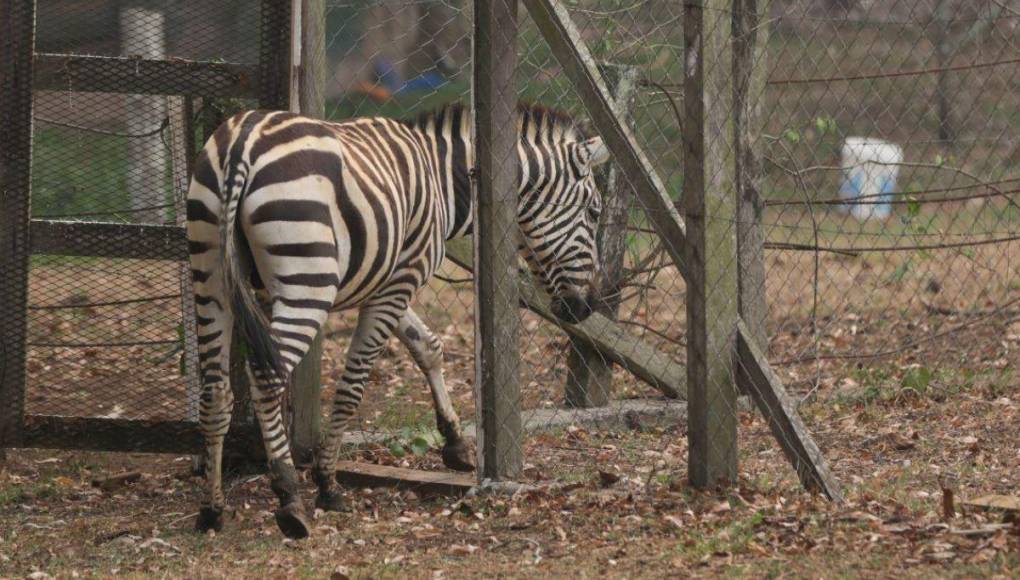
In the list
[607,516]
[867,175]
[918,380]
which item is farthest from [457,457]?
[918,380]

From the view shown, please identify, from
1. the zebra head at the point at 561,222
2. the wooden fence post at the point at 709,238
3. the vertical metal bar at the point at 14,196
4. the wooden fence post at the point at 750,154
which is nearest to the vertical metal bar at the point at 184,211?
the vertical metal bar at the point at 14,196

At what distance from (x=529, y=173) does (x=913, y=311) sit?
15.7ft

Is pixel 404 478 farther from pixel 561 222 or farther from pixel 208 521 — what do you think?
pixel 561 222

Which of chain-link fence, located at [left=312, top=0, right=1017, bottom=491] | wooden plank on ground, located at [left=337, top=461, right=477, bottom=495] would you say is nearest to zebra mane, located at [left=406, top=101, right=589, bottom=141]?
chain-link fence, located at [left=312, top=0, right=1017, bottom=491]

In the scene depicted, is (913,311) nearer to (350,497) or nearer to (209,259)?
(350,497)

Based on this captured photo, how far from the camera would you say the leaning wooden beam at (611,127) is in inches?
207

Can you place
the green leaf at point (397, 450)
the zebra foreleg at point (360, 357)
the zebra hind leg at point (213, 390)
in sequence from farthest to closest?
the green leaf at point (397, 450), the zebra foreleg at point (360, 357), the zebra hind leg at point (213, 390)

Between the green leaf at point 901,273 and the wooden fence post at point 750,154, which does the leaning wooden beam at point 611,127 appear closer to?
the wooden fence post at point 750,154

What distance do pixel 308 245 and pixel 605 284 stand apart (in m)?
2.69

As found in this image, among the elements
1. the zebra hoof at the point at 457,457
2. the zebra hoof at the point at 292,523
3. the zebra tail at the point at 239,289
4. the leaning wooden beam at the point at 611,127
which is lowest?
the zebra hoof at the point at 292,523

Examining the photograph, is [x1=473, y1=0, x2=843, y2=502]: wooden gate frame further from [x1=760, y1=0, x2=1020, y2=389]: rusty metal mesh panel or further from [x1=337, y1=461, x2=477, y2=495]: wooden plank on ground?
[x1=760, y1=0, x2=1020, y2=389]: rusty metal mesh panel

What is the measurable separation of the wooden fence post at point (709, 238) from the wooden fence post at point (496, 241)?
0.85 metres

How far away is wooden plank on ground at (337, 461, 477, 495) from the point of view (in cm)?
590

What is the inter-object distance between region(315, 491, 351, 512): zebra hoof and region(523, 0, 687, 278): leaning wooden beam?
1.83 meters
